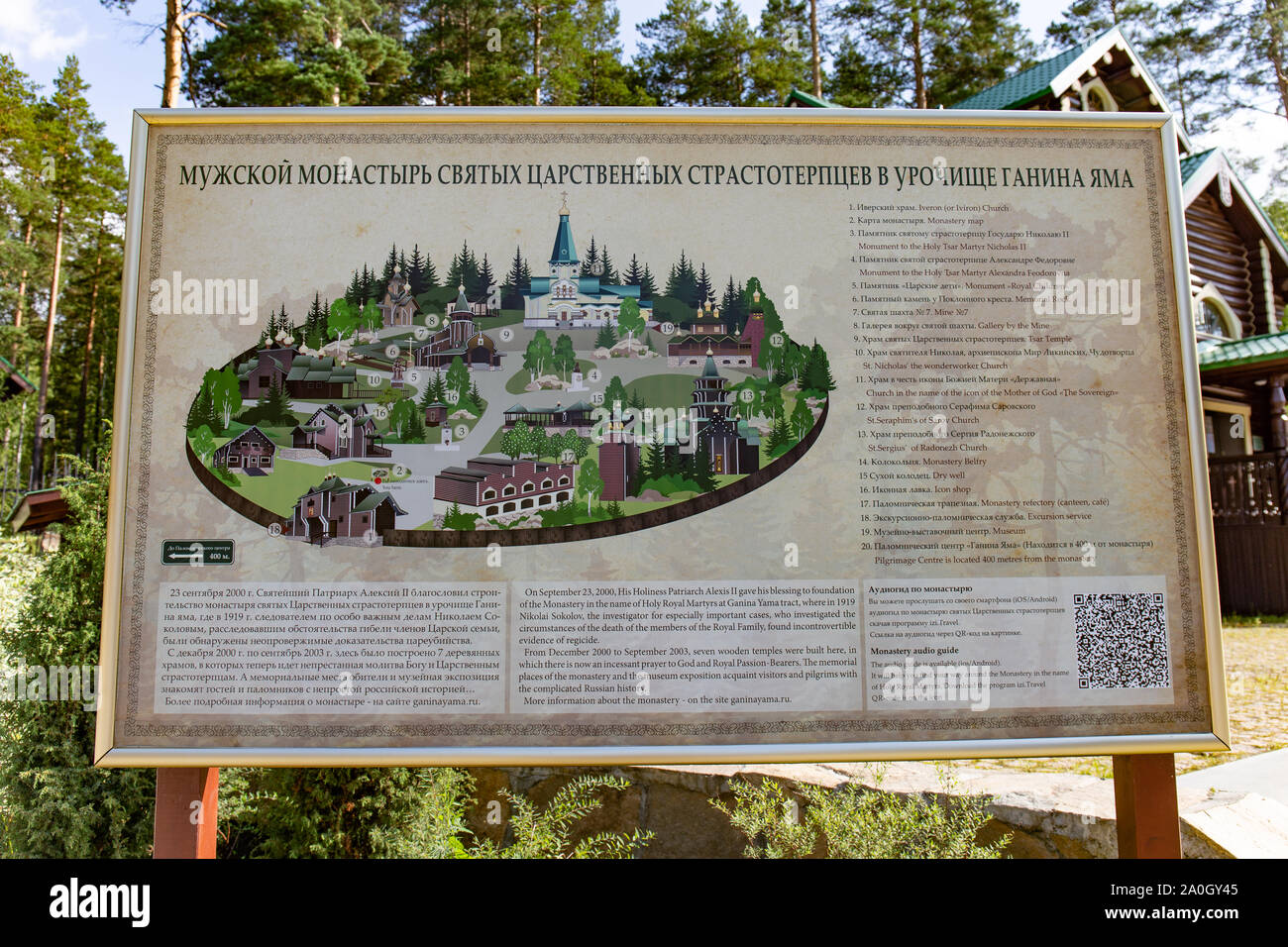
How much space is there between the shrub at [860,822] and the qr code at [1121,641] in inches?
37.8

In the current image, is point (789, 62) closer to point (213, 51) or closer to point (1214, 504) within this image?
point (213, 51)

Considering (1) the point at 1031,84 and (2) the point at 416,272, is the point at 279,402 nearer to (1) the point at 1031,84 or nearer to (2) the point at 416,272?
(2) the point at 416,272

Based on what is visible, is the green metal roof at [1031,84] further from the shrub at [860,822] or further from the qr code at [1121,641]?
the shrub at [860,822]

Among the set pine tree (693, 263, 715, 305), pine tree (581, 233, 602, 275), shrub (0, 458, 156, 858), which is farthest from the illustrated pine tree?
shrub (0, 458, 156, 858)

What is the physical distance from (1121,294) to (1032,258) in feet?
1.26

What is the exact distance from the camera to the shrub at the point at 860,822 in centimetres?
344

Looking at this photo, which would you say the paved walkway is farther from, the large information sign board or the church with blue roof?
the church with blue roof

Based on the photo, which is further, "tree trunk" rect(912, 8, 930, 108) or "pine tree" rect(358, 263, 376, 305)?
"tree trunk" rect(912, 8, 930, 108)

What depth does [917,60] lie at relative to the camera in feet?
91.7

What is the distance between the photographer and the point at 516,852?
3.84 m

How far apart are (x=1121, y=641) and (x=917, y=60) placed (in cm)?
3060

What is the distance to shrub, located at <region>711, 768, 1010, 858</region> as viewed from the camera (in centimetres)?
344

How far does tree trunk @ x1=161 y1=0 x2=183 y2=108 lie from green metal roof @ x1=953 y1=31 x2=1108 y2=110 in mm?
14341
